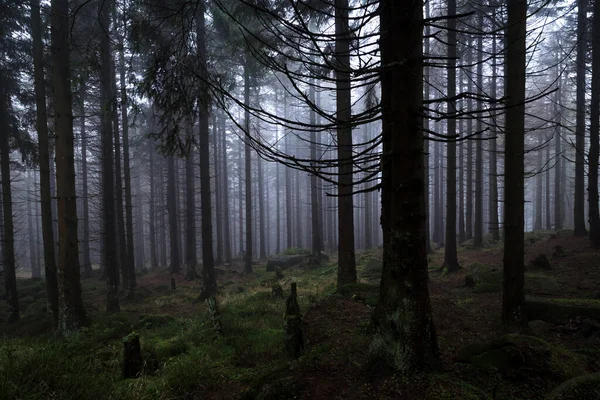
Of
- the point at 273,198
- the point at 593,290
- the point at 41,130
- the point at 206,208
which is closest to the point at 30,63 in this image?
the point at 41,130

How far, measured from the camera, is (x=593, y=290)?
7.82 meters

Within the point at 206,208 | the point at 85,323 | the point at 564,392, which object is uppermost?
the point at 206,208

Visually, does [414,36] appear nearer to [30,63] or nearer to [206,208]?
[206,208]

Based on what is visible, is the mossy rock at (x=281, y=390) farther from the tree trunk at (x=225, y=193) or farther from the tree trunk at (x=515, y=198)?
the tree trunk at (x=225, y=193)

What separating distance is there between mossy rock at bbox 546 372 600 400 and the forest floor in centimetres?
28

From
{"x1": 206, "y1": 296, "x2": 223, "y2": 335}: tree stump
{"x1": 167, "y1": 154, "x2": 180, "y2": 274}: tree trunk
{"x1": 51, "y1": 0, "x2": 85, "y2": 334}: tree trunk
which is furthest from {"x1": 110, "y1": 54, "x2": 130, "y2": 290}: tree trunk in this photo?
{"x1": 206, "y1": 296, "x2": 223, "y2": 335}: tree stump

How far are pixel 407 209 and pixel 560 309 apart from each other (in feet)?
16.1

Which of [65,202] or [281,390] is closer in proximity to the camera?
[281,390]

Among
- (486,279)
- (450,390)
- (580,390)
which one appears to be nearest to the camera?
(580,390)

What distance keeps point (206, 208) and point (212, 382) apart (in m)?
10.5

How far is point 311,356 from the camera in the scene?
15.0ft

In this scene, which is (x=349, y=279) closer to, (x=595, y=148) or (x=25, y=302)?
(x=595, y=148)

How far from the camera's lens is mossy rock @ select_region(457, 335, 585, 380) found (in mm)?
3551

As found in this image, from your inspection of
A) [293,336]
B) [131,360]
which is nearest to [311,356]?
[293,336]
